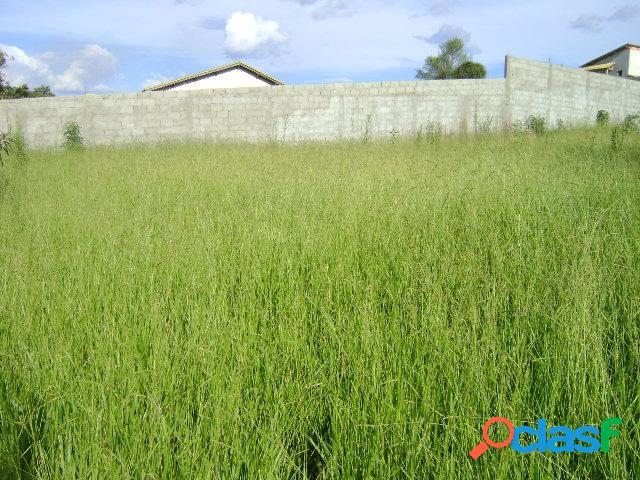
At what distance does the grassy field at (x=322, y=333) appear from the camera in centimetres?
128

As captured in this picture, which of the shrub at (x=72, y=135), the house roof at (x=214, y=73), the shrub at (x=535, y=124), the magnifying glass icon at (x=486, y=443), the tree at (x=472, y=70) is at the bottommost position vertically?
the magnifying glass icon at (x=486, y=443)

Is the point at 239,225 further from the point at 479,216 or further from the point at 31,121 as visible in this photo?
the point at 31,121

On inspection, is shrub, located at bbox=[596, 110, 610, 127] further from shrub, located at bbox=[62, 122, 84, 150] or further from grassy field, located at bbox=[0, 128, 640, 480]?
shrub, located at bbox=[62, 122, 84, 150]

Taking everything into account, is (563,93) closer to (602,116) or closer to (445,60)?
(602,116)

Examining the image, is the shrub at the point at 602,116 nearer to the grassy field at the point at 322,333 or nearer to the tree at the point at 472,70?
the grassy field at the point at 322,333

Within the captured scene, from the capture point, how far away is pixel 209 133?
12.5 metres

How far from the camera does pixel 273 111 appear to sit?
12367mm

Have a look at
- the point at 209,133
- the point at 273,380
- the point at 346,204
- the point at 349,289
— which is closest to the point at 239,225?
the point at 346,204

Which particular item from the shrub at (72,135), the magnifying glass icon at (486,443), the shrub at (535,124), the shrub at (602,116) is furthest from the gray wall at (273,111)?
the magnifying glass icon at (486,443)

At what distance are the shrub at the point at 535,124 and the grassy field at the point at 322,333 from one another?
814cm

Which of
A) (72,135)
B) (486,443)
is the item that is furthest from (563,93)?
(486,443)

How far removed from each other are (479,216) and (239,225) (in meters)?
1.77

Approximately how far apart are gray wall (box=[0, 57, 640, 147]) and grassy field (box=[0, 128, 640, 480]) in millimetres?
8462

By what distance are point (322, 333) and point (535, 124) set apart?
12.3 m
